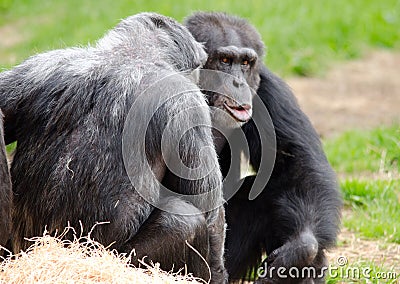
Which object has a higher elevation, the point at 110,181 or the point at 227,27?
the point at 227,27

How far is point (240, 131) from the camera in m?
6.75

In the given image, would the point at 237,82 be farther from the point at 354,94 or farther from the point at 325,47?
the point at 325,47

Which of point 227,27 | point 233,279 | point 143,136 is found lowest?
point 233,279

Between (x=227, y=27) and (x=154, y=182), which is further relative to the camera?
(x=227, y=27)

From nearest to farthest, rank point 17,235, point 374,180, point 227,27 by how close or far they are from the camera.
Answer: point 17,235, point 227,27, point 374,180

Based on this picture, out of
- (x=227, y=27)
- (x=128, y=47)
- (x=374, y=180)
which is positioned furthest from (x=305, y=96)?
(x=128, y=47)

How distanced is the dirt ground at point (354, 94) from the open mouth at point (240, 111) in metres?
4.58

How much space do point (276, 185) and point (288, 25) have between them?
757cm

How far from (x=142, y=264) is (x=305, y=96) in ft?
25.8

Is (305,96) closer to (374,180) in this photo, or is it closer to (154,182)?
(374,180)

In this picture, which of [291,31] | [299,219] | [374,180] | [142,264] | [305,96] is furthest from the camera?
[291,31]

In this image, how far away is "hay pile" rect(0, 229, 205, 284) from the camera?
14.6ft

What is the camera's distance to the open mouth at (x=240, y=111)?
6.32 metres

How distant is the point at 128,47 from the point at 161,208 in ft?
3.86
